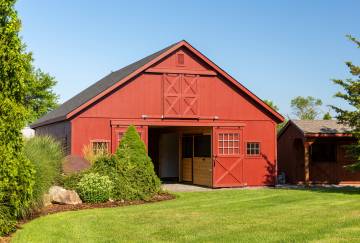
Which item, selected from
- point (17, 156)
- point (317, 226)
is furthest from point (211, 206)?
point (17, 156)

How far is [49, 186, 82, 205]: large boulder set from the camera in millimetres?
15367

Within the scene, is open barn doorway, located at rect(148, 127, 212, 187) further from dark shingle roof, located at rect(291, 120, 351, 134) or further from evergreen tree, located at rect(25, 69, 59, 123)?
evergreen tree, located at rect(25, 69, 59, 123)

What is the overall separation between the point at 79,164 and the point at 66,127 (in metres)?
3.48

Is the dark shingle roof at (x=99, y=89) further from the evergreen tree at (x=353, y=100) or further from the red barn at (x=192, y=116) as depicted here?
the evergreen tree at (x=353, y=100)

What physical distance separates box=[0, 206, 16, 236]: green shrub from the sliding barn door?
12.2 meters

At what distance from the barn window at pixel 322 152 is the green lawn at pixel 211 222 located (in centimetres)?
894

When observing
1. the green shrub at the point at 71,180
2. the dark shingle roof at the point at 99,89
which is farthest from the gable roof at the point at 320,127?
the green shrub at the point at 71,180

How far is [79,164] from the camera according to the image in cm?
1806

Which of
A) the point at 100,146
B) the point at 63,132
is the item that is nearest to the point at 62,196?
the point at 100,146

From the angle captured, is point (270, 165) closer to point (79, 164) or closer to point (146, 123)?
point (146, 123)

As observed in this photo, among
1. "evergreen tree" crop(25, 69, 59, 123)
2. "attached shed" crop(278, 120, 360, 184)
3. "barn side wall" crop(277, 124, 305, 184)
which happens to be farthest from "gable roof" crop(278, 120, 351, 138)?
"evergreen tree" crop(25, 69, 59, 123)

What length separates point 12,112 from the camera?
10.3 m

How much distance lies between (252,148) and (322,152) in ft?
14.8

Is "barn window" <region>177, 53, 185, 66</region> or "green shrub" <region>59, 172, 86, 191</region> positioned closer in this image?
"green shrub" <region>59, 172, 86, 191</region>
